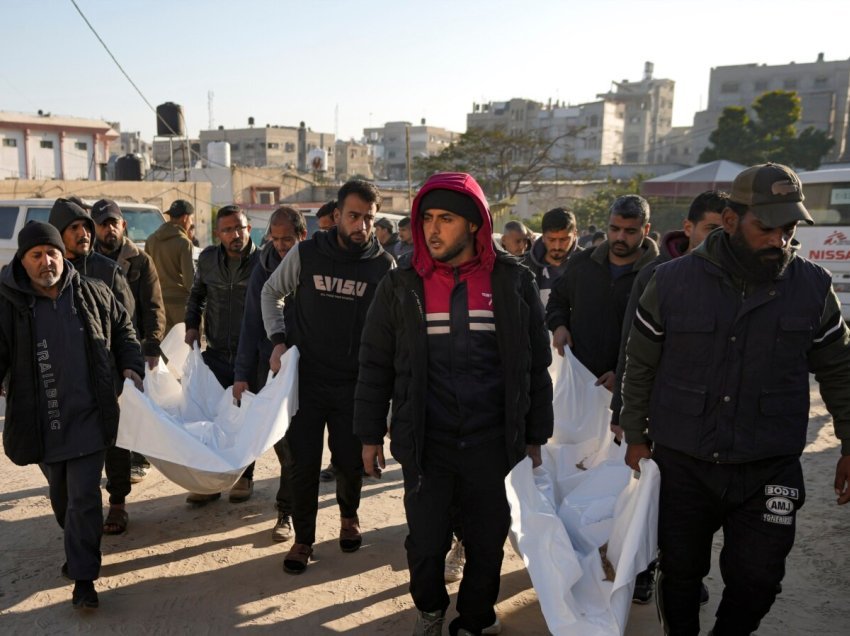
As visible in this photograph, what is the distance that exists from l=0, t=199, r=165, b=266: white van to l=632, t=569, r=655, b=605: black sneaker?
887 cm

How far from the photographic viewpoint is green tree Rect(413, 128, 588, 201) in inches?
1395

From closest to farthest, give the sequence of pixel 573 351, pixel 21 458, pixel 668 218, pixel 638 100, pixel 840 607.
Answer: pixel 21 458
pixel 840 607
pixel 573 351
pixel 668 218
pixel 638 100

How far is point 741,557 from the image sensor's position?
259cm

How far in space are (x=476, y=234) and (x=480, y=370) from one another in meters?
0.53

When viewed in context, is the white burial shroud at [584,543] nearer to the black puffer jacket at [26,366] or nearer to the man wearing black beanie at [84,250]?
the black puffer jacket at [26,366]

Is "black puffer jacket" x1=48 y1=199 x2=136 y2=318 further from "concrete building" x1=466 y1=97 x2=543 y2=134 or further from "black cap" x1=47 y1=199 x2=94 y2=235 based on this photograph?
"concrete building" x1=466 y1=97 x2=543 y2=134

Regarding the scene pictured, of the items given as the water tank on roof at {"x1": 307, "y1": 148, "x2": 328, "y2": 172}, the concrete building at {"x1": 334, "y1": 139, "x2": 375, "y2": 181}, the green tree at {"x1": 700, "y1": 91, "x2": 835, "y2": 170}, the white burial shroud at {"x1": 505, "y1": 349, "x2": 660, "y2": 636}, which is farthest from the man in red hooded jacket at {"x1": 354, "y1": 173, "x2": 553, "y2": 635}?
the concrete building at {"x1": 334, "y1": 139, "x2": 375, "y2": 181}

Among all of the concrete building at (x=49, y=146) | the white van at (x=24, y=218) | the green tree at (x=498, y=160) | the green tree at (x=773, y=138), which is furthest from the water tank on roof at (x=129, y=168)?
the green tree at (x=773, y=138)

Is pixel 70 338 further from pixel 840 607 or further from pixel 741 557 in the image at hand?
pixel 840 607

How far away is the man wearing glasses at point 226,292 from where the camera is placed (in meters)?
4.63

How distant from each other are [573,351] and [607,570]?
1.52 metres

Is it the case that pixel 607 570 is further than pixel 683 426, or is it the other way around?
pixel 607 570

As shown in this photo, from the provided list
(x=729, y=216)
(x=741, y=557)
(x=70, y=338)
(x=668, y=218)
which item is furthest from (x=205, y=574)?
(x=668, y=218)

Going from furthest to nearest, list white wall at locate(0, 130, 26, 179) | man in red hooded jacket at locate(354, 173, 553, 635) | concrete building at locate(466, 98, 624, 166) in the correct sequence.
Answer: concrete building at locate(466, 98, 624, 166) < white wall at locate(0, 130, 26, 179) < man in red hooded jacket at locate(354, 173, 553, 635)
